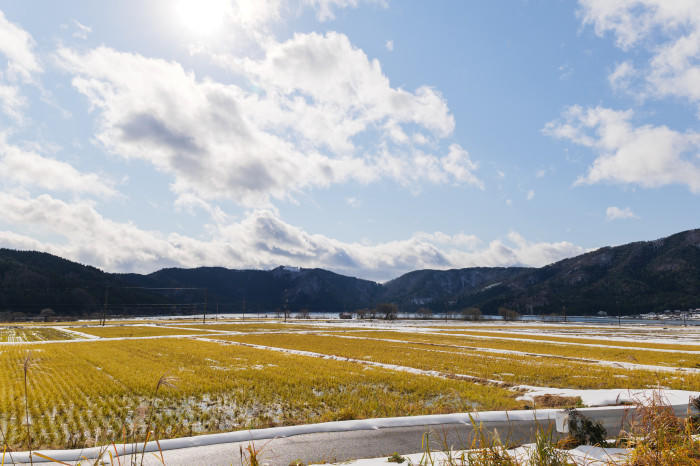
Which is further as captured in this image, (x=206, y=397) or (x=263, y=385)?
(x=263, y=385)

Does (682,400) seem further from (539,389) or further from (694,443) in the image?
(694,443)

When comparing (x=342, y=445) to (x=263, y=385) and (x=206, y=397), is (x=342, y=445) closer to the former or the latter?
(x=206, y=397)

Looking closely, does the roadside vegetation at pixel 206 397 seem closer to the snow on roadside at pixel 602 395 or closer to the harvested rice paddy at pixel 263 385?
the harvested rice paddy at pixel 263 385

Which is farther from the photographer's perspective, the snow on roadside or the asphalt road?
the snow on roadside

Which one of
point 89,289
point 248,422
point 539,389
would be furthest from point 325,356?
point 89,289

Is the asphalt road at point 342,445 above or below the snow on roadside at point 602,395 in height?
above

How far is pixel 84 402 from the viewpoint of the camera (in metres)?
16.0

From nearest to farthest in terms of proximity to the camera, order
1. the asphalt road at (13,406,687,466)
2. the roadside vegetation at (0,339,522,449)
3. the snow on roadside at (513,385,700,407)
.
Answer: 1. the asphalt road at (13,406,687,466)
2. the roadside vegetation at (0,339,522,449)
3. the snow on roadside at (513,385,700,407)

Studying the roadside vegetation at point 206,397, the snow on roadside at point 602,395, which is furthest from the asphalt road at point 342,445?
the snow on roadside at point 602,395

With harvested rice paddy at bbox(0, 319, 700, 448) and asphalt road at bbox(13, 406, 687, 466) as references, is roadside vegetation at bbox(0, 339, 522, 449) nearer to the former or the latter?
harvested rice paddy at bbox(0, 319, 700, 448)

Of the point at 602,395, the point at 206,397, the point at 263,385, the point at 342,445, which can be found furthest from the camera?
the point at 263,385

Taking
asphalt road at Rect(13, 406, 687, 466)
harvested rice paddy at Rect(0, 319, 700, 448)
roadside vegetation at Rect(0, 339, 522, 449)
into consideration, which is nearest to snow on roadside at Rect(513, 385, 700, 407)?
harvested rice paddy at Rect(0, 319, 700, 448)

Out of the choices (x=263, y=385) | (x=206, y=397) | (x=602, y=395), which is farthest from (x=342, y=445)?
(x=602, y=395)

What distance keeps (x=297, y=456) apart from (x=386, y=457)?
209 centimetres
